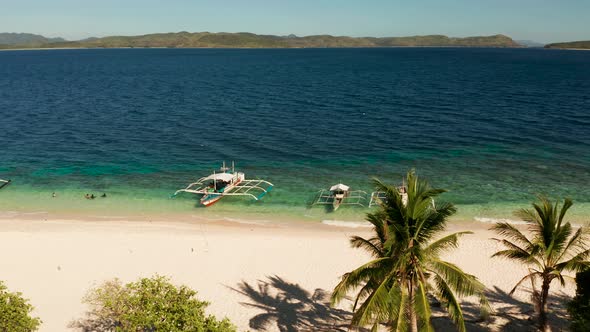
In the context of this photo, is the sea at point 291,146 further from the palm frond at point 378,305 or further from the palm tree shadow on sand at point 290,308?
the palm tree shadow on sand at point 290,308

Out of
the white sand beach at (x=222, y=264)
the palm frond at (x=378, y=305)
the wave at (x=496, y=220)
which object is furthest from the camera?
the wave at (x=496, y=220)

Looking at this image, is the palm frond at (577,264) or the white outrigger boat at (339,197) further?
the white outrigger boat at (339,197)

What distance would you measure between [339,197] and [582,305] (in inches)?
1020

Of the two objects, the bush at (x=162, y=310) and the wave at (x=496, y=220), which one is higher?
the bush at (x=162, y=310)

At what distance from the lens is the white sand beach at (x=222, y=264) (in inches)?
960

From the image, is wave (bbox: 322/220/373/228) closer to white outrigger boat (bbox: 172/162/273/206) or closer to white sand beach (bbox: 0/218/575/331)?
white sand beach (bbox: 0/218/575/331)

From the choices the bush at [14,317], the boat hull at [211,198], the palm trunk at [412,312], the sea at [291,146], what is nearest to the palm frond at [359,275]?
the palm trunk at [412,312]

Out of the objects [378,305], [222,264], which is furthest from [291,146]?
[378,305]

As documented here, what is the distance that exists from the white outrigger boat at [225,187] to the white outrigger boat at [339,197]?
6247mm

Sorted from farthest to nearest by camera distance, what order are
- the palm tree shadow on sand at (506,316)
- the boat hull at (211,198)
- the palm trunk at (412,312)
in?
the boat hull at (211,198) → the palm tree shadow on sand at (506,316) → the palm trunk at (412,312)

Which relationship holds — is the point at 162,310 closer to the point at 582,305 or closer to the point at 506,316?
the point at 582,305

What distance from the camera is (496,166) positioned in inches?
2092

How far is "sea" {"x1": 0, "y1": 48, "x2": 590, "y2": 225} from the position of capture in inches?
1725

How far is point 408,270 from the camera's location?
15.3 m
